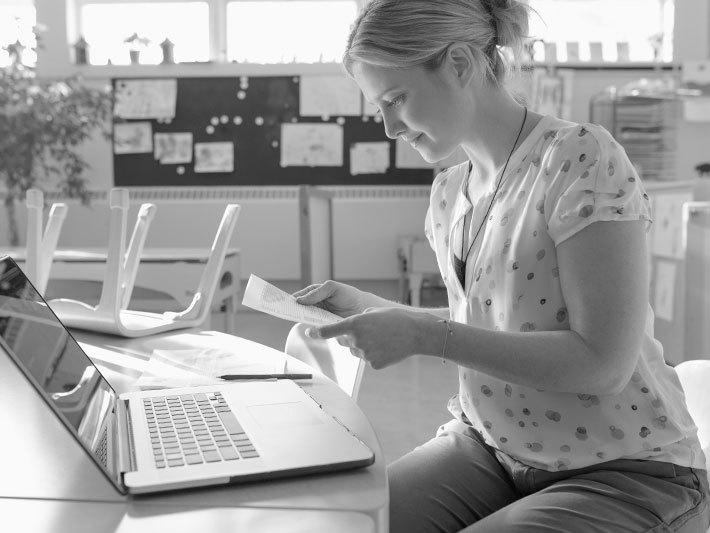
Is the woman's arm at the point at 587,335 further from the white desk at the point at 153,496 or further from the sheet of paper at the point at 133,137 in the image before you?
the sheet of paper at the point at 133,137

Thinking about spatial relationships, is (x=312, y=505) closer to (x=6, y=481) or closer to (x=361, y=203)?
(x=6, y=481)

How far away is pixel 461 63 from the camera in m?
1.01

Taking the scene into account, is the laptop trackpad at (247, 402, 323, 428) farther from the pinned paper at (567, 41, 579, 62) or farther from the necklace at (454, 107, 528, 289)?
the pinned paper at (567, 41, 579, 62)

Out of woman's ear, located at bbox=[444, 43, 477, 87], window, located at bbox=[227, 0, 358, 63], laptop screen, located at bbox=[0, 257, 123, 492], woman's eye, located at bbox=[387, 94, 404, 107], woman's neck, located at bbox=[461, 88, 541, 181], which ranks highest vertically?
window, located at bbox=[227, 0, 358, 63]

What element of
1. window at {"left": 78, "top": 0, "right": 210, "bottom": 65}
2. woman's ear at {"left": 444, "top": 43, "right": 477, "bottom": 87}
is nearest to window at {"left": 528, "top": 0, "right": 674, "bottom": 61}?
window at {"left": 78, "top": 0, "right": 210, "bottom": 65}

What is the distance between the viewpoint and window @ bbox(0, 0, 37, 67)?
15.1 feet

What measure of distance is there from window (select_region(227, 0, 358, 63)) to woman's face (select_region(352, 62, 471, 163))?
416 cm

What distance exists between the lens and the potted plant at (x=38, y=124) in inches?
171

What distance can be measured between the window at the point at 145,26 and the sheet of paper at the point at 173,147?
1.69 feet

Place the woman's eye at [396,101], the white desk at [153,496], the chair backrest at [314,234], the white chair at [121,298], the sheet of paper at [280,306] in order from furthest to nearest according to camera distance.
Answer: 1. the chair backrest at [314,234]
2. the white chair at [121,298]
3. the woman's eye at [396,101]
4. the sheet of paper at [280,306]
5. the white desk at [153,496]

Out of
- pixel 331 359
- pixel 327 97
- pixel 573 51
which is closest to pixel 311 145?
pixel 327 97

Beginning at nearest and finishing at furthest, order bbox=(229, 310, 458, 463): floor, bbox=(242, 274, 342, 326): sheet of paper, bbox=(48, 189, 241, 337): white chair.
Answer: bbox=(242, 274, 342, 326): sheet of paper → bbox=(48, 189, 241, 337): white chair → bbox=(229, 310, 458, 463): floor

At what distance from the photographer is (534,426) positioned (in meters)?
0.97

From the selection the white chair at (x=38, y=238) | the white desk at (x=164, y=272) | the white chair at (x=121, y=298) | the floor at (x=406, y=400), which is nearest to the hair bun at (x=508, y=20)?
the white chair at (x=121, y=298)
